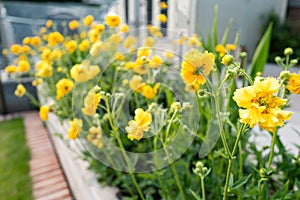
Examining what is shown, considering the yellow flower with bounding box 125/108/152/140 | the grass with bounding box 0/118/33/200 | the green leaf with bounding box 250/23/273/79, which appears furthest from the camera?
the grass with bounding box 0/118/33/200

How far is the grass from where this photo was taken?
1.34 m

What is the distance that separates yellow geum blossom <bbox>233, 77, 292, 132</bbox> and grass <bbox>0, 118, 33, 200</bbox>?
1325 mm

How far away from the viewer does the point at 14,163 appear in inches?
64.9

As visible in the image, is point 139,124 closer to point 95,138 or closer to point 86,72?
point 86,72

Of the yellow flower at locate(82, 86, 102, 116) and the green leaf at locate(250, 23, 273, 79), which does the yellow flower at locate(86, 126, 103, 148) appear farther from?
the green leaf at locate(250, 23, 273, 79)

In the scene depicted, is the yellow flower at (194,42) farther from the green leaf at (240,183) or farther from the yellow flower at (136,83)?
the green leaf at (240,183)

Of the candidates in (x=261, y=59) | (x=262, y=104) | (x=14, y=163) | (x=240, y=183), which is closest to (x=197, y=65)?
(x=262, y=104)

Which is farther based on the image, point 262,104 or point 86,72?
point 86,72

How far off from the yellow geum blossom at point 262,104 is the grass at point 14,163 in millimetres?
1325

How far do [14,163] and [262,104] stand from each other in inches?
68.9

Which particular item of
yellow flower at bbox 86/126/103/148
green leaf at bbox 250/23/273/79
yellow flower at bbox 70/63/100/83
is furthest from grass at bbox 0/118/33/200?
green leaf at bbox 250/23/273/79

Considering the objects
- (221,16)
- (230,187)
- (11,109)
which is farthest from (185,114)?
(221,16)

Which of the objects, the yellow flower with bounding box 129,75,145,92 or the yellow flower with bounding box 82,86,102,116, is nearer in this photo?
the yellow flower with bounding box 82,86,102,116

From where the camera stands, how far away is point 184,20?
2.35 m
